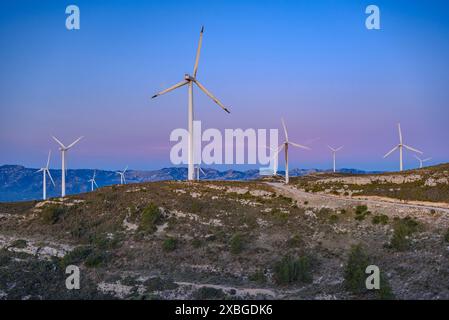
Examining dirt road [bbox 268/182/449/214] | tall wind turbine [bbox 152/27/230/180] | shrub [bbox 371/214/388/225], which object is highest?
tall wind turbine [bbox 152/27/230/180]

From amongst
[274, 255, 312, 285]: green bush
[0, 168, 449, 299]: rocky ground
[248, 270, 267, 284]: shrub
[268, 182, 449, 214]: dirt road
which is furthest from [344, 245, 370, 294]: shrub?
[268, 182, 449, 214]: dirt road

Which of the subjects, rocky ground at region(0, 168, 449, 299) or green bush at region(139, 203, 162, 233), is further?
green bush at region(139, 203, 162, 233)

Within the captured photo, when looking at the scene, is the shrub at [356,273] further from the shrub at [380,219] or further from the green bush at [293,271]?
the shrub at [380,219]

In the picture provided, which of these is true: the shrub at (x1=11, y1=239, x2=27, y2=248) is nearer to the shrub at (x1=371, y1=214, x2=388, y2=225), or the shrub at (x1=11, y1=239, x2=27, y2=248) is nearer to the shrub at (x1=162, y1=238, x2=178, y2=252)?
the shrub at (x1=162, y1=238, x2=178, y2=252)

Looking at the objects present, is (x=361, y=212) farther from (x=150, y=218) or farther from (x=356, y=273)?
(x=150, y=218)
